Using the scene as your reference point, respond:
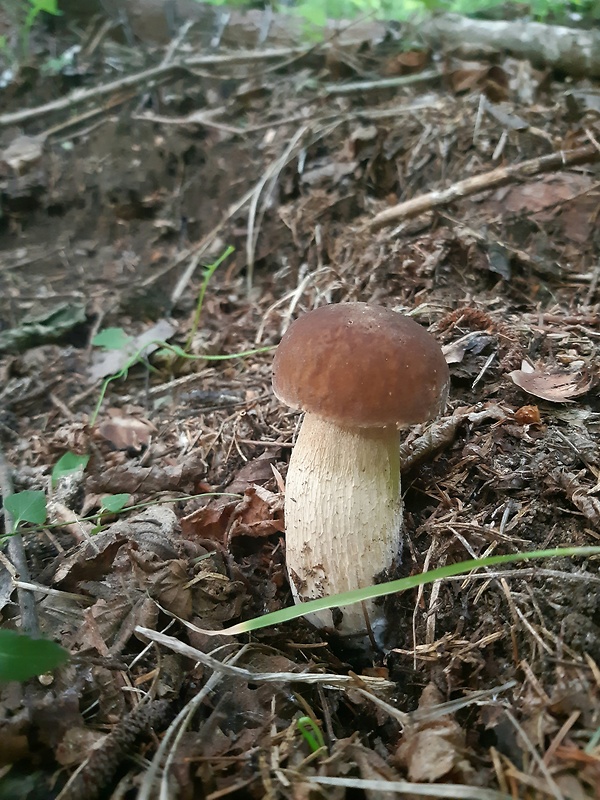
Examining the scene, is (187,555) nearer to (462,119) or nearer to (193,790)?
(193,790)

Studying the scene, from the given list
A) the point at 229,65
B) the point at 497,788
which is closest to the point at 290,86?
the point at 229,65

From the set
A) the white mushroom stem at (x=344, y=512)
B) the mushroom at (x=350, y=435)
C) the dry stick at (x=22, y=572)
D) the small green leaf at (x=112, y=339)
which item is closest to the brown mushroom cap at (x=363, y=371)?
the mushroom at (x=350, y=435)

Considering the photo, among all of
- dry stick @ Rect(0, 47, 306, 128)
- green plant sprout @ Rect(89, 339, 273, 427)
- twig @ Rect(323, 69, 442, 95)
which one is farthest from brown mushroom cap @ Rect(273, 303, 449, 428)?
dry stick @ Rect(0, 47, 306, 128)

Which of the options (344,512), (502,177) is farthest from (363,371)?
(502,177)

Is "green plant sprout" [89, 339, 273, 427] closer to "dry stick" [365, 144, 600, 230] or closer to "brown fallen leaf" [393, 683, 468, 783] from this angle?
"dry stick" [365, 144, 600, 230]

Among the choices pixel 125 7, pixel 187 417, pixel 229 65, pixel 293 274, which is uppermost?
pixel 125 7

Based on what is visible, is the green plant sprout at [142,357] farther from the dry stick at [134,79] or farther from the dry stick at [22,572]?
the dry stick at [134,79]
